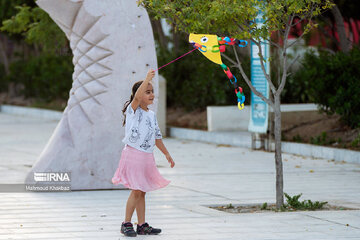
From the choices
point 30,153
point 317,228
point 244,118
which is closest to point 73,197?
point 317,228

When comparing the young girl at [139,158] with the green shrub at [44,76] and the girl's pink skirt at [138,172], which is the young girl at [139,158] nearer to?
the girl's pink skirt at [138,172]

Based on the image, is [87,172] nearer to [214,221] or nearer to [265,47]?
[214,221]

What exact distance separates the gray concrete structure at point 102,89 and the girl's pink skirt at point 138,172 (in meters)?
3.00

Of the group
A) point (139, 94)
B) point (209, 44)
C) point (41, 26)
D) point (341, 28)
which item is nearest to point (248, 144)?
point (341, 28)

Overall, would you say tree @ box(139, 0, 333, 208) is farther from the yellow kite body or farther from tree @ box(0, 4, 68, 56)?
tree @ box(0, 4, 68, 56)

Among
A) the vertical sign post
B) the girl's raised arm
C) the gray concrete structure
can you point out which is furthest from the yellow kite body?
the vertical sign post

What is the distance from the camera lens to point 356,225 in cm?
745

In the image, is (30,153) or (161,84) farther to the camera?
(161,84)

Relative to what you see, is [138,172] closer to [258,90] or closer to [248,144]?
[258,90]

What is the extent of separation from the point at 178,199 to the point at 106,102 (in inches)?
67.8

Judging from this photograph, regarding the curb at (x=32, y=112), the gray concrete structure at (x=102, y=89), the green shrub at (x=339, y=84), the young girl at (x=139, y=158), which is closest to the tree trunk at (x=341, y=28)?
the green shrub at (x=339, y=84)

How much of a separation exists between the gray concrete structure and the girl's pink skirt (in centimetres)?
300

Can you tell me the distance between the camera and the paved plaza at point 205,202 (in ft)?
23.5

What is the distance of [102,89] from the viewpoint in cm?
1016
